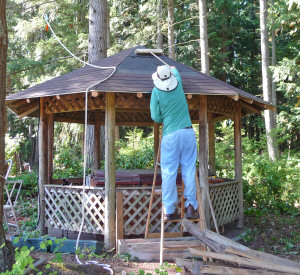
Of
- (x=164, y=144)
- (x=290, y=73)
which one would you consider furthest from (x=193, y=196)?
(x=290, y=73)

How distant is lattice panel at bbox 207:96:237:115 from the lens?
7.27m

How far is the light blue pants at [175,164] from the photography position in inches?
205

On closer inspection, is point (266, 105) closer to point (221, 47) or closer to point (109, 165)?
point (109, 165)

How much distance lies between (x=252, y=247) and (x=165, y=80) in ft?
14.0

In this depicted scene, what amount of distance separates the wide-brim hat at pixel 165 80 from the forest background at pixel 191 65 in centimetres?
542

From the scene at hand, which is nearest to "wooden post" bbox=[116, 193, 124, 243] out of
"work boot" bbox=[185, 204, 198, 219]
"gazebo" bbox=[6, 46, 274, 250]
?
"gazebo" bbox=[6, 46, 274, 250]

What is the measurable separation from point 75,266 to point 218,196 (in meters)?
3.88

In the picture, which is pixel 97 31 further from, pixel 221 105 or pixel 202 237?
pixel 202 237

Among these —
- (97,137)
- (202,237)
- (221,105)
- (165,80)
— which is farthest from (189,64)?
(202,237)

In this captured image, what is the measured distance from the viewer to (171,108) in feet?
17.4

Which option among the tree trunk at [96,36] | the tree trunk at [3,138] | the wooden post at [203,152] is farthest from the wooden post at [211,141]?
the tree trunk at [3,138]

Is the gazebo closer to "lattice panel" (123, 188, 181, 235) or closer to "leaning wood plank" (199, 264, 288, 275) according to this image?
"lattice panel" (123, 188, 181, 235)

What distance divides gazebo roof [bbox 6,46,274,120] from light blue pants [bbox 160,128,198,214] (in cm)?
127

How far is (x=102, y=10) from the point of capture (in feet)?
37.5
